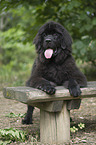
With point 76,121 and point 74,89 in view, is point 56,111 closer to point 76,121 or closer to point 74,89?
point 74,89

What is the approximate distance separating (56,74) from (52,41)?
0.53 meters

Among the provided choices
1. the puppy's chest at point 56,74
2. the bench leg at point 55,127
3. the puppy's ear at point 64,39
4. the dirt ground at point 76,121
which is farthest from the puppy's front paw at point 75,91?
the puppy's ear at point 64,39

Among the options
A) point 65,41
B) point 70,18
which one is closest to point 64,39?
point 65,41

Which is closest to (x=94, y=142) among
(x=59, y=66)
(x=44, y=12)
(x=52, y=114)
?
(x=52, y=114)

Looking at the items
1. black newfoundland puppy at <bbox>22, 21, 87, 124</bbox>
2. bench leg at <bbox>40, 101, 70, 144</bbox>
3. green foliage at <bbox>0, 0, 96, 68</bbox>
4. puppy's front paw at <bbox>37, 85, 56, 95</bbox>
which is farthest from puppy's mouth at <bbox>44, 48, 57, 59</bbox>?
green foliage at <bbox>0, 0, 96, 68</bbox>

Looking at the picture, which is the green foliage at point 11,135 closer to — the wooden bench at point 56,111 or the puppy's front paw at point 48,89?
the wooden bench at point 56,111

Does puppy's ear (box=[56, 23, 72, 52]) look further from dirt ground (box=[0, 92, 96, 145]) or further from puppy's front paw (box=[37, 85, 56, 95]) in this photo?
dirt ground (box=[0, 92, 96, 145])

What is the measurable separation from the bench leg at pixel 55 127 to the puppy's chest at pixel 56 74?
19.3 inches

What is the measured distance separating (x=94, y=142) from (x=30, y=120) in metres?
1.47

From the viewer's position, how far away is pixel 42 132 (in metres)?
3.03

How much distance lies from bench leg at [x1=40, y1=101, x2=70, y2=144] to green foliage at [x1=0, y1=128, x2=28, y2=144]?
0.97 ft

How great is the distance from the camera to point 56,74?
3375 mm

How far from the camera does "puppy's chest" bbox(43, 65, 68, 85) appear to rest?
3.36 metres

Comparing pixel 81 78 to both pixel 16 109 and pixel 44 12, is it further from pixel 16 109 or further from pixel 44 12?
pixel 44 12
